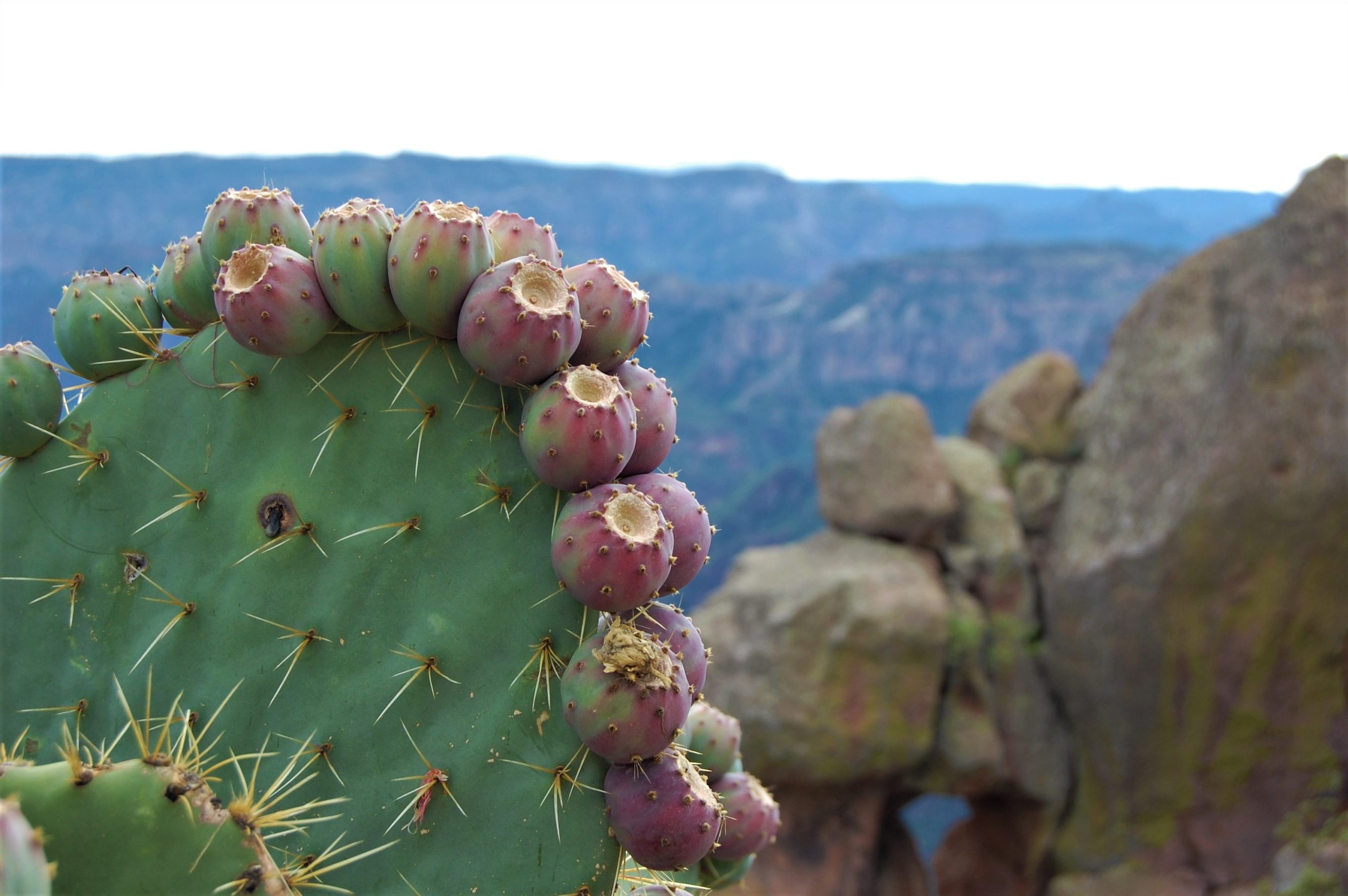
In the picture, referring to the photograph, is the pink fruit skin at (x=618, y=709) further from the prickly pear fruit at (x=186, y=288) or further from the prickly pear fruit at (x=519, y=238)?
the prickly pear fruit at (x=186, y=288)

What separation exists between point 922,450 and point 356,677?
213 inches

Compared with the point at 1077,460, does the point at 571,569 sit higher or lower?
higher

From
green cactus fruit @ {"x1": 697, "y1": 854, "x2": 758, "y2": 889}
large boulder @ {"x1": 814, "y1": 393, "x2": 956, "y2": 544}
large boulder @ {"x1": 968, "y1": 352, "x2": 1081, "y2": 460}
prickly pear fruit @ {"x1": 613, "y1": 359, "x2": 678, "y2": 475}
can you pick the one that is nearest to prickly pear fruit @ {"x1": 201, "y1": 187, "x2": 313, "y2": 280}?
prickly pear fruit @ {"x1": 613, "y1": 359, "x2": 678, "y2": 475}

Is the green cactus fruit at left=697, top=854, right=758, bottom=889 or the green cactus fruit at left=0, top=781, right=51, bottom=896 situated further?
the green cactus fruit at left=697, top=854, right=758, bottom=889

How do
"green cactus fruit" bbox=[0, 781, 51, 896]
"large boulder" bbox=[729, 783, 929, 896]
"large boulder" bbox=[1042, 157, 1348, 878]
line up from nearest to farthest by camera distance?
"green cactus fruit" bbox=[0, 781, 51, 896]
"large boulder" bbox=[1042, 157, 1348, 878]
"large boulder" bbox=[729, 783, 929, 896]

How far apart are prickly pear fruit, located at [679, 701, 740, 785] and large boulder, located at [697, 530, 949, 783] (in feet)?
13.9

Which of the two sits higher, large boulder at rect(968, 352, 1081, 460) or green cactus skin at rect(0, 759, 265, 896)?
green cactus skin at rect(0, 759, 265, 896)

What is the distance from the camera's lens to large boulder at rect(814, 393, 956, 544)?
6.27m

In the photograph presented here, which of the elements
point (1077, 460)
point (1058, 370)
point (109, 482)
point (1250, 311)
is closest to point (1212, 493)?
point (1250, 311)

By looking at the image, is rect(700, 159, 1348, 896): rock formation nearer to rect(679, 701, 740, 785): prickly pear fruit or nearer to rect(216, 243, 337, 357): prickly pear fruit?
rect(679, 701, 740, 785): prickly pear fruit

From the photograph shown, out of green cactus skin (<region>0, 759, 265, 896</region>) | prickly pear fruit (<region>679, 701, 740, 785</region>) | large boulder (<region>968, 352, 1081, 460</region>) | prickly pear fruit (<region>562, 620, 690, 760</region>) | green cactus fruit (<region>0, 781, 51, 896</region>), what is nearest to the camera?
green cactus fruit (<region>0, 781, 51, 896</region>)

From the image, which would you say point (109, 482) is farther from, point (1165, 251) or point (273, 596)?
point (1165, 251)

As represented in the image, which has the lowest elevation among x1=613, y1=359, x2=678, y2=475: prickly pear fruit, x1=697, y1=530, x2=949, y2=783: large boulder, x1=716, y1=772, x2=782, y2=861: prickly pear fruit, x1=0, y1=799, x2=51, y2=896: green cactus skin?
x1=697, y1=530, x2=949, y2=783: large boulder

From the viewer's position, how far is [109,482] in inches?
55.4
